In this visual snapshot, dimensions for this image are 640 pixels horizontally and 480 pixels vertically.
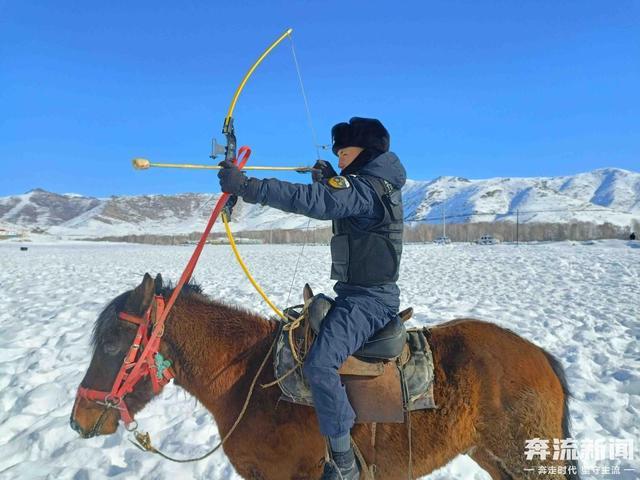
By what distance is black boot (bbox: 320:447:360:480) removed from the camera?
2.45 m

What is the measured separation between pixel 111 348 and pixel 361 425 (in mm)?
1998

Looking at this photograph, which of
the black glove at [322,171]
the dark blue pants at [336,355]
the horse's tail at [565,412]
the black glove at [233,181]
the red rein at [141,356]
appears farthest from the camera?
the black glove at [322,171]

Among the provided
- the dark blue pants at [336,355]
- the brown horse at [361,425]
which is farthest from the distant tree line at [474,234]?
the dark blue pants at [336,355]

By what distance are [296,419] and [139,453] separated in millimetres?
2769

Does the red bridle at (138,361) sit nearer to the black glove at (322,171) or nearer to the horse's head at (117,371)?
the horse's head at (117,371)

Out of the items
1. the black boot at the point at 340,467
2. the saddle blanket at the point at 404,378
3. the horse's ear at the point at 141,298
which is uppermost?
the horse's ear at the point at 141,298

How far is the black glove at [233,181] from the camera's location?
2256 mm

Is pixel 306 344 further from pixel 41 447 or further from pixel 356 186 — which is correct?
pixel 41 447

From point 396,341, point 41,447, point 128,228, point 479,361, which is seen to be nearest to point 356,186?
point 396,341

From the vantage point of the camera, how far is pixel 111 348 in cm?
287

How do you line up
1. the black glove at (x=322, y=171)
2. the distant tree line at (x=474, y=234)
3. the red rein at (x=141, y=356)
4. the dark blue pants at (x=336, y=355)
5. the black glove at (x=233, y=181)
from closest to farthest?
1. the black glove at (x=233, y=181)
2. the dark blue pants at (x=336, y=355)
3. the red rein at (x=141, y=356)
4. the black glove at (x=322, y=171)
5. the distant tree line at (x=474, y=234)

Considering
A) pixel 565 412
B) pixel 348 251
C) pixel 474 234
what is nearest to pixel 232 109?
pixel 348 251

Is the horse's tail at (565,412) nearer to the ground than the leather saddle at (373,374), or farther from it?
nearer to the ground

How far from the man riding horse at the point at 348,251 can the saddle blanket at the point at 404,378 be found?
203 mm
